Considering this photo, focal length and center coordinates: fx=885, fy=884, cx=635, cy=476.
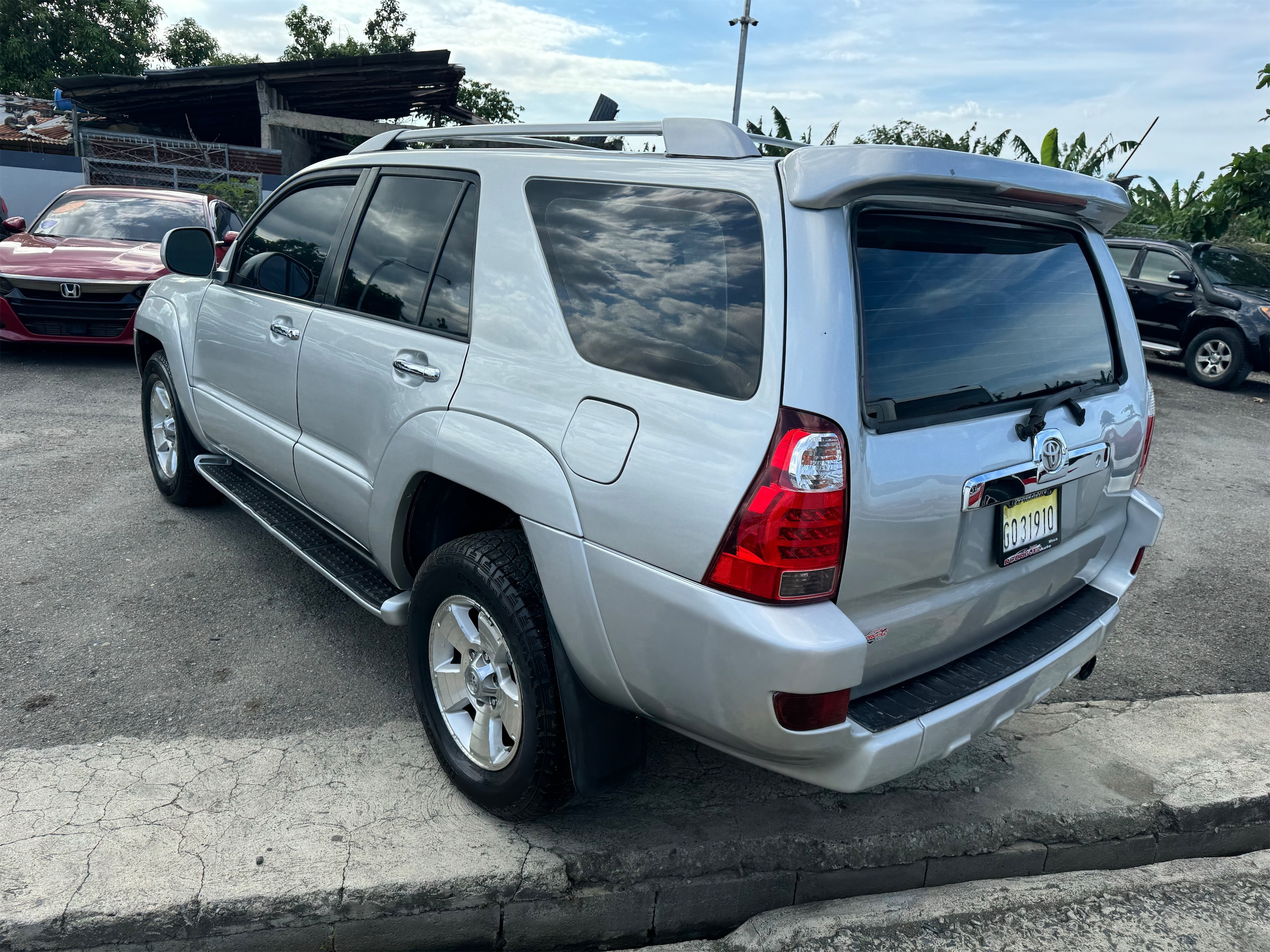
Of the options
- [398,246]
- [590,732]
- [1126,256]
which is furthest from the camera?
[1126,256]

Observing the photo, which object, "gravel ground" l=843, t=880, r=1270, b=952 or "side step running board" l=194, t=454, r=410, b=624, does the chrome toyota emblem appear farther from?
"side step running board" l=194, t=454, r=410, b=624

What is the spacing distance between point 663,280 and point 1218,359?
1139 cm

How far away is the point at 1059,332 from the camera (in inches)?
101

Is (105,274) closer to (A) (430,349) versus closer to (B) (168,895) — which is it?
(A) (430,349)

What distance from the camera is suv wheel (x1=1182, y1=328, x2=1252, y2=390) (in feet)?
35.1

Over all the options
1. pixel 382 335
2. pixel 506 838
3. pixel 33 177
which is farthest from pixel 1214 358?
pixel 33 177

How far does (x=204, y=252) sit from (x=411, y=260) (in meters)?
1.97

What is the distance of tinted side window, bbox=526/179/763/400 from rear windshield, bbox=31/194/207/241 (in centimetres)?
776

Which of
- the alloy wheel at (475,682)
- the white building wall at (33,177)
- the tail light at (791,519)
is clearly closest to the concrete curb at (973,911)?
the alloy wheel at (475,682)

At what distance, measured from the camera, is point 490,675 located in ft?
8.16

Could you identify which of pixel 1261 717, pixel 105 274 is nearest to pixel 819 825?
pixel 1261 717

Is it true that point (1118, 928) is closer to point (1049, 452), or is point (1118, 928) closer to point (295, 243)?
point (1049, 452)

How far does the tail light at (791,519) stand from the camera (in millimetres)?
1830

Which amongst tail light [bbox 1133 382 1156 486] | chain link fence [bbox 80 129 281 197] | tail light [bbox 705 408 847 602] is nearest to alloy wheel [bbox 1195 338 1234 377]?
tail light [bbox 1133 382 1156 486]
